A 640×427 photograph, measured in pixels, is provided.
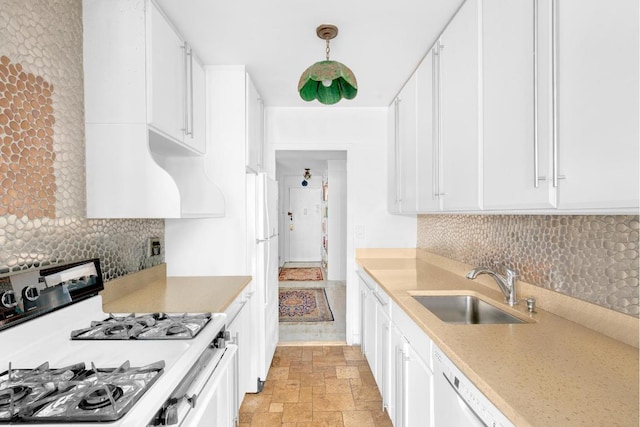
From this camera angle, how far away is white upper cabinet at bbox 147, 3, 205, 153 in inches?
66.7

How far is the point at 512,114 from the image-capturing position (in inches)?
51.4

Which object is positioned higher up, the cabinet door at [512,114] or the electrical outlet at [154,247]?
the cabinet door at [512,114]

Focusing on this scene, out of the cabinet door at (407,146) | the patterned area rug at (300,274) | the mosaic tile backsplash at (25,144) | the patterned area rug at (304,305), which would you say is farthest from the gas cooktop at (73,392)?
the patterned area rug at (300,274)

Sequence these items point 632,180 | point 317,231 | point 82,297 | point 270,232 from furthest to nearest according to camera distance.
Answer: point 317,231
point 270,232
point 82,297
point 632,180

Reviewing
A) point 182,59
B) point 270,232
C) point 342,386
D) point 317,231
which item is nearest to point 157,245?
point 270,232

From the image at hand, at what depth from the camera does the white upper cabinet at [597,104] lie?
0.83m

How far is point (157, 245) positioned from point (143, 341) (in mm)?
1300

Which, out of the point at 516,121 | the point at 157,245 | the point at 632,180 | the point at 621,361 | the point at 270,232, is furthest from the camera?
the point at 270,232

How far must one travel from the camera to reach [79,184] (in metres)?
1.65

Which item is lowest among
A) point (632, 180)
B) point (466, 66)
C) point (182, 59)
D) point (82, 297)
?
point (82, 297)

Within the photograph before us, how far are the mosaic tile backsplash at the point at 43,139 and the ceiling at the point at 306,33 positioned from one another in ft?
1.94

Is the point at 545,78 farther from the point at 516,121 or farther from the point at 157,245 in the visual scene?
the point at 157,245

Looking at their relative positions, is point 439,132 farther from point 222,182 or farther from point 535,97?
point 222,182

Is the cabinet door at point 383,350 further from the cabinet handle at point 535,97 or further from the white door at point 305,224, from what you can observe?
the white door at point 305,224
